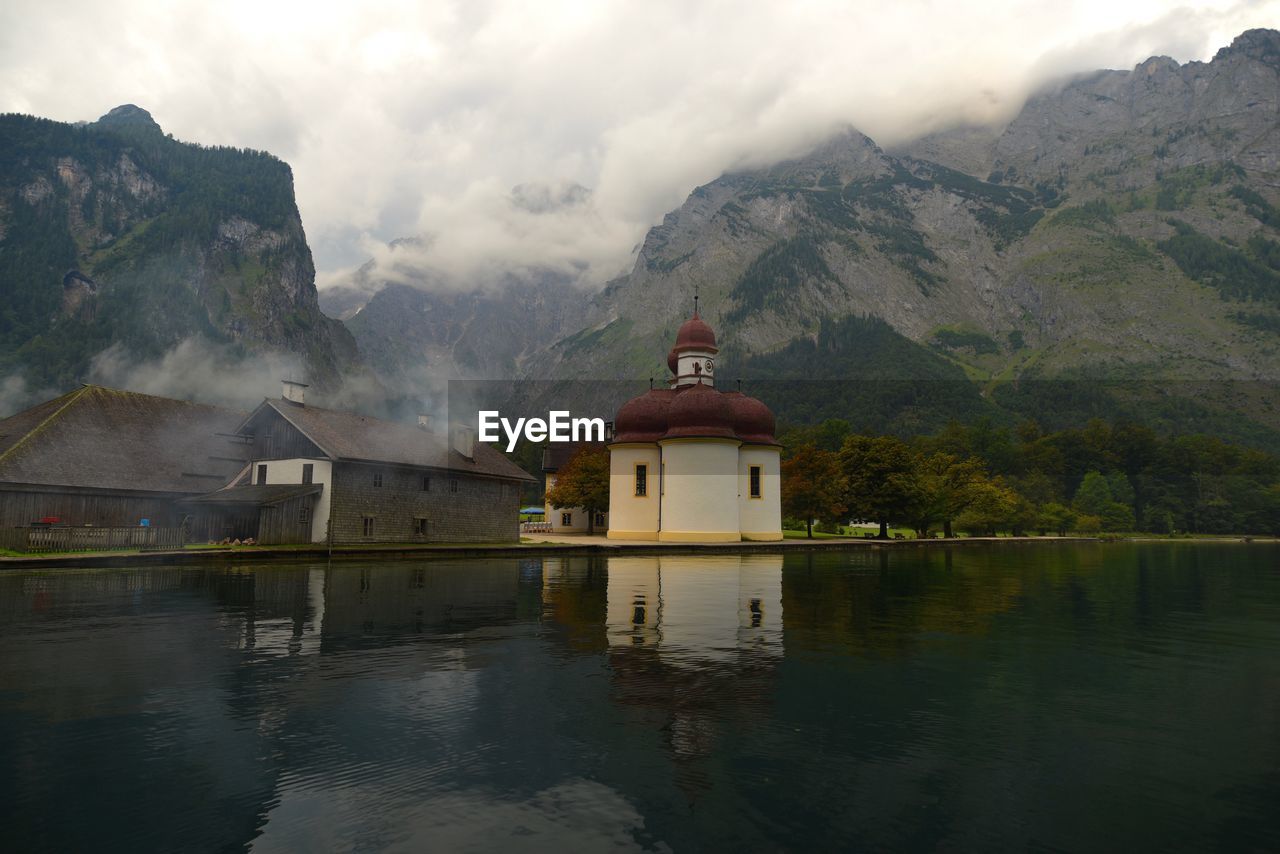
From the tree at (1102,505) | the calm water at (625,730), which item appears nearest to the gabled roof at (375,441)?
the calm water at (625,730)

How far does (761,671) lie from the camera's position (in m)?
11.5

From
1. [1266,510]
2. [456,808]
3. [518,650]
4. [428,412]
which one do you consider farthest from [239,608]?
[1266,510]

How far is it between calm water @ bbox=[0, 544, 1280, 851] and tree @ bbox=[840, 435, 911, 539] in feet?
159

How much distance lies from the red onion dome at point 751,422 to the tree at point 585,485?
1623 cm

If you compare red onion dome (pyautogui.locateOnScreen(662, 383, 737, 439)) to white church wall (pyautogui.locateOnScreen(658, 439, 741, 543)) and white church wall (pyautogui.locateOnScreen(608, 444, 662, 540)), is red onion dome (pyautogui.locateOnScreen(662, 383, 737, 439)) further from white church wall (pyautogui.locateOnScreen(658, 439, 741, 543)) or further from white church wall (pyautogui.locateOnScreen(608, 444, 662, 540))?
white church wall (pyautogui.locateOnScreen(608, 444, 662, 540))

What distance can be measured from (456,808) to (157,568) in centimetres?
2937

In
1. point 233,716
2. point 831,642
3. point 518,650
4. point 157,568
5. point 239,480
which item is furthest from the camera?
point 239,480

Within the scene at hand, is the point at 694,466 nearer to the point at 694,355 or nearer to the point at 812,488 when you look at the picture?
the point at 694,355

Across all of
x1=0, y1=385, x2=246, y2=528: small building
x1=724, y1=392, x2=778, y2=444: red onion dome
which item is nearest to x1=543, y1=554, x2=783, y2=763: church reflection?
x1=0, y1=385, x2=246, y2=528: small building

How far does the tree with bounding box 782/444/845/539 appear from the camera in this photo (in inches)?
2596

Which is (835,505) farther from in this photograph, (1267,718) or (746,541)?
(1267,718)

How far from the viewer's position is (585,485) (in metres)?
67.9

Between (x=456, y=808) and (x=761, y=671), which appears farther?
(x=761, y=671)

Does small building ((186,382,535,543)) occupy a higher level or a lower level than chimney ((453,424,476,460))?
lower
